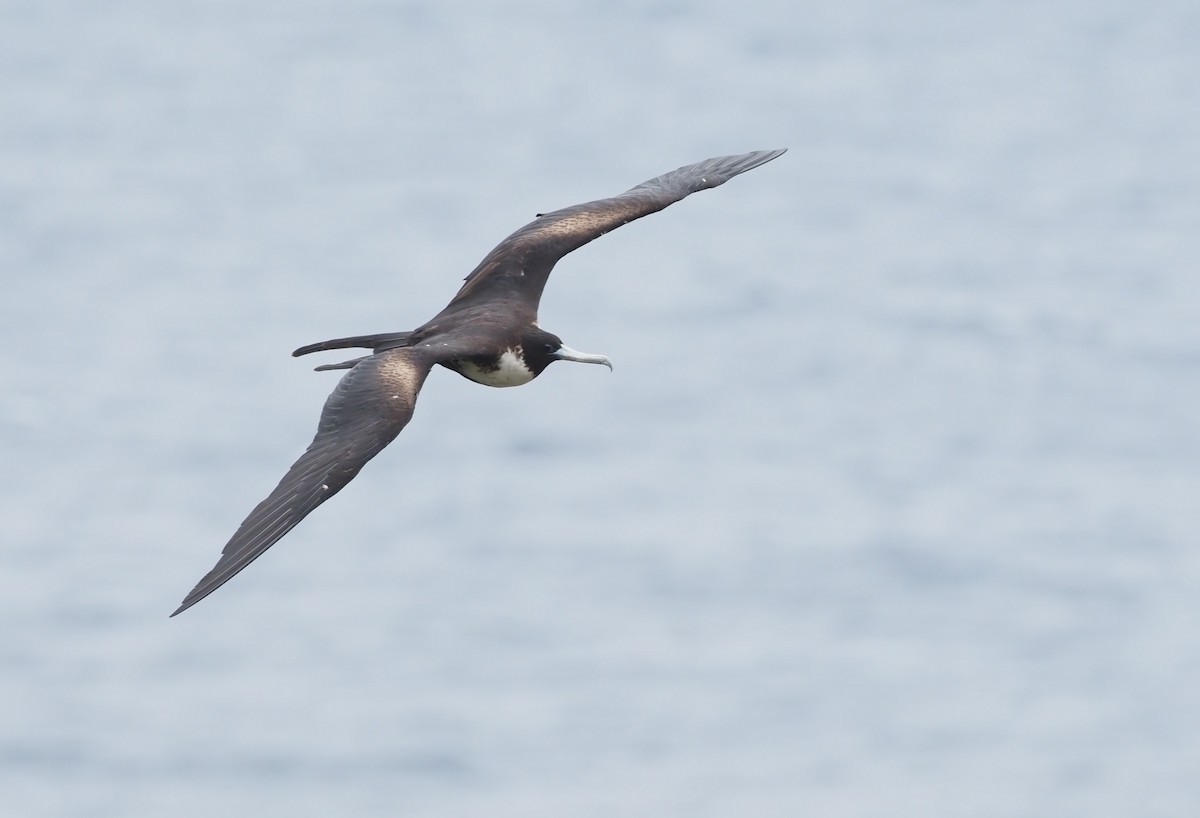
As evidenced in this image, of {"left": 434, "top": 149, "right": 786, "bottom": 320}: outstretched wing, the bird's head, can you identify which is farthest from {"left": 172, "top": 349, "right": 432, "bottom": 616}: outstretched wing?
{"left": 434, "top": 149, "right": 786, "bottom": 320}: outstretched wing

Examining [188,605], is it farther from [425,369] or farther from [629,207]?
[629,207]

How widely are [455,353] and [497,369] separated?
55 cm

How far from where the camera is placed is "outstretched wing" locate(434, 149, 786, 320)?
18.6 metres

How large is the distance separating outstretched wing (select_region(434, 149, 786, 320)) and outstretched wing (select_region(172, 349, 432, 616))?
1.83 meters

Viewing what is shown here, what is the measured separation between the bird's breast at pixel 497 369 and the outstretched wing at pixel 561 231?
915 mm

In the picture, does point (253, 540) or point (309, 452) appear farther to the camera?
point (309, 452)

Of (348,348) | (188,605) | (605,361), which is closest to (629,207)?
(605,361)

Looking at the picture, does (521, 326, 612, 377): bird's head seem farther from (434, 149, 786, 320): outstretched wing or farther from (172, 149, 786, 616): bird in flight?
(434, 149, 786, 320): outstretched wing

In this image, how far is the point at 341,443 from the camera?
52.0ft

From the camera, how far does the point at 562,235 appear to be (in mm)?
19078

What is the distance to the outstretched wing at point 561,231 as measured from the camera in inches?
733

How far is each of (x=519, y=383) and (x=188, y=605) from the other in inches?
192

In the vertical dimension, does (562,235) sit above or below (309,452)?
above

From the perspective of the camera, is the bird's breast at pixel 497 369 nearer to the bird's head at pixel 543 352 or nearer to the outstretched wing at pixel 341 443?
the bird's head at pixel 543 352
